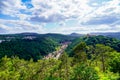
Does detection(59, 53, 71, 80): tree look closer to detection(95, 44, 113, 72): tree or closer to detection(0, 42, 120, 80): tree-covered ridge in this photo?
detection(0, 42, 120, 80): tree-covered ridge

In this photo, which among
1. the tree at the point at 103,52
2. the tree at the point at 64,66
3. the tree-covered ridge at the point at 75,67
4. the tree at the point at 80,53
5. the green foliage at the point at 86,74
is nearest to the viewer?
the green foliage at the point at 86,74

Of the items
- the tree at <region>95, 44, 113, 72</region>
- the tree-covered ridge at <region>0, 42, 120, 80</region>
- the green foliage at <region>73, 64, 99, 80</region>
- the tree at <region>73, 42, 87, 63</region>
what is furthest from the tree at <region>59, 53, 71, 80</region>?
the green foliage at <region>73, 64, 99, 80</region>

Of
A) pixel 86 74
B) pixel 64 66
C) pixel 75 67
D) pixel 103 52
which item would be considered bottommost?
pixel 64 66

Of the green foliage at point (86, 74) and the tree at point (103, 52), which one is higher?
the tree at point (103, 52)

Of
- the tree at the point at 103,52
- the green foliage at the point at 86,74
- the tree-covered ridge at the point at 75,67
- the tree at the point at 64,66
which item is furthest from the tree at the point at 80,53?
the green foliage at the point at 86,74

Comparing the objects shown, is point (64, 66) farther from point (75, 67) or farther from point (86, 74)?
point (86, 74)

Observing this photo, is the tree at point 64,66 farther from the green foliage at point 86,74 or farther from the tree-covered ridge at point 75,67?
the green foliage at point 86,74

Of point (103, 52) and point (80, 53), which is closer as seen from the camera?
point (80, 53)

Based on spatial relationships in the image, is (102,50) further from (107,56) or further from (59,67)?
(59,67)

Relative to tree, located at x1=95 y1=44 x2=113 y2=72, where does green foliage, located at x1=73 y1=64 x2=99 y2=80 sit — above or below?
below

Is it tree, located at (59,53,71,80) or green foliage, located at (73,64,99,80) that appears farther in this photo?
tree, located at (59,53,71,80)

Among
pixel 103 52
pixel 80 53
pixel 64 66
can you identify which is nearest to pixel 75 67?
pixel 64 66
